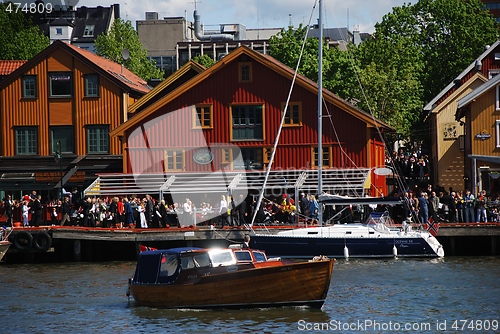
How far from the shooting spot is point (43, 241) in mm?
47375

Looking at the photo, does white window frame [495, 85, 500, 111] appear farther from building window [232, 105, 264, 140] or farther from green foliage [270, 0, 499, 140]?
building window [232, 105, 264, 140]

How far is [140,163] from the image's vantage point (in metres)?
59.4

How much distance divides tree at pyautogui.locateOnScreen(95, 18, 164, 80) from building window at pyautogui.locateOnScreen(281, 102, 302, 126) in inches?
1632

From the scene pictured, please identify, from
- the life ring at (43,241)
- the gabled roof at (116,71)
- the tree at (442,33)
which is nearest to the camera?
the life ring at (43,241)

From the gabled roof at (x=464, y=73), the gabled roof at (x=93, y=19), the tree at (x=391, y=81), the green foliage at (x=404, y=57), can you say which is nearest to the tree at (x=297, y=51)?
the green foliage at (x=404, y=57)

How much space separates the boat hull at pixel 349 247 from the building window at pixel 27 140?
23.3 metres

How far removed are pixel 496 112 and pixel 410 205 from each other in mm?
14239

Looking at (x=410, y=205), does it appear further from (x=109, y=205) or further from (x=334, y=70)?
(x=334, y=70)

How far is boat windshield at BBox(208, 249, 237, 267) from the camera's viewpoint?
32.2 metres

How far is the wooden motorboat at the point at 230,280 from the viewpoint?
103 ft

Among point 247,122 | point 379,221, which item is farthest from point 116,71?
point 379,221

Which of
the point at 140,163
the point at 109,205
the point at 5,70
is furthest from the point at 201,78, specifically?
the point at 5,70

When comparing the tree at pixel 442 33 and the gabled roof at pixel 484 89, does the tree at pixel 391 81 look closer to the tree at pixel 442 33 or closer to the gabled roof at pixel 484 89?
the tree at pixel 442 33

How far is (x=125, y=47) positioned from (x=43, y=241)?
55.5 meters
